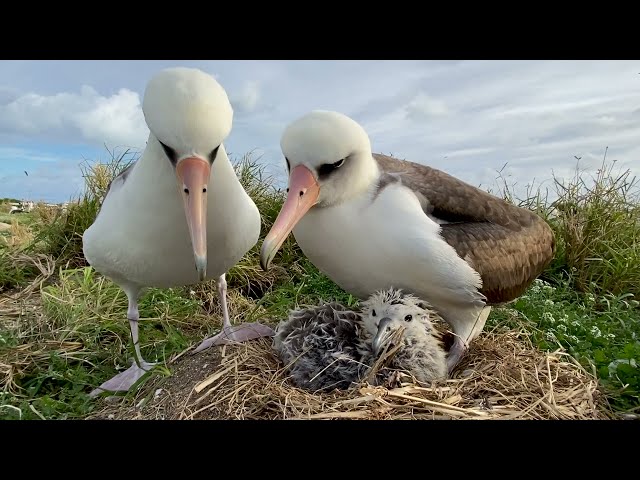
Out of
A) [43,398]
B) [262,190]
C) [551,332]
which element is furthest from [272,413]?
[262,190]

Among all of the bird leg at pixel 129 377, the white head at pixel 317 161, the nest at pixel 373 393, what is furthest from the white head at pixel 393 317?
the bird leg at pixel 129 377

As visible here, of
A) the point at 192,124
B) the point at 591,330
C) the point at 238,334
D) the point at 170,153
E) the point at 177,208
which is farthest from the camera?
the point at 591,330

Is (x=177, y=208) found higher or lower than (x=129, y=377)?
higher

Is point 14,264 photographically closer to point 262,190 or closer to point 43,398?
point 262,190

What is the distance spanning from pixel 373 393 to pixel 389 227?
2.78 feet

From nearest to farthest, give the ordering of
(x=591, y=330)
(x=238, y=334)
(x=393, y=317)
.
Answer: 1. (x=393, y=317)
2. (x=238, y=334)
3. (x=591, y=330)

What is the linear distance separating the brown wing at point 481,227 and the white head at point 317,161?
261 millimetres

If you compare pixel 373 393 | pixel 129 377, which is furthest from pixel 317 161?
pixel 129 377

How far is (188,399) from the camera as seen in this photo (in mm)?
2678

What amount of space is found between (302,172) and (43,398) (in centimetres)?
210

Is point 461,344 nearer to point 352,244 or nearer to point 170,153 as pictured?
point 352,244

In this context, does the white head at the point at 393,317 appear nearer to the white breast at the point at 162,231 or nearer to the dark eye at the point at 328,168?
the dark eye at the point at 328,168

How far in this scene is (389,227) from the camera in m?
2.91

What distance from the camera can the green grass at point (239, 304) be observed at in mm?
3781
